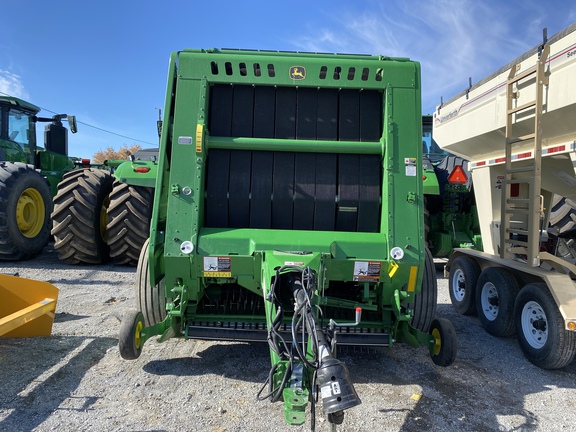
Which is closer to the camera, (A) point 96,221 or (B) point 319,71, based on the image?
(B) point 319,71

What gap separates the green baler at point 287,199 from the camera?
3279 mm

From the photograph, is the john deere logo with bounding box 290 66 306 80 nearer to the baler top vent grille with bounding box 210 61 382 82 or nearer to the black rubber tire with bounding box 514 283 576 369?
the baler top vent grille with bounding box 210 61 382 82

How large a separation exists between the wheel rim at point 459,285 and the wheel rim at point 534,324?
1426 millimetres

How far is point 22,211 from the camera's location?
757 centimetres

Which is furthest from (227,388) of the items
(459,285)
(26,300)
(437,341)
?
(459,285)

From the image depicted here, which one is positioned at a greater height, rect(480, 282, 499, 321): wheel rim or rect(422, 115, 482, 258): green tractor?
rect(422, 115, 482, 258): green tractor

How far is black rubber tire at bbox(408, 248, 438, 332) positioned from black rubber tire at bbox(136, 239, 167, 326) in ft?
7.18

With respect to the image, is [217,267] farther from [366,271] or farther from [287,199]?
[366,271]

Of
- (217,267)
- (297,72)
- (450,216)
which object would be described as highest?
(297,72)

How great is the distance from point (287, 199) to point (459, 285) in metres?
3.43

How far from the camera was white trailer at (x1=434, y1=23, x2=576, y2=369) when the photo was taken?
12.2 ft

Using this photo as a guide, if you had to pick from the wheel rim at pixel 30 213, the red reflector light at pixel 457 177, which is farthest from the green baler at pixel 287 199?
the wheel rim at pixel 30 213

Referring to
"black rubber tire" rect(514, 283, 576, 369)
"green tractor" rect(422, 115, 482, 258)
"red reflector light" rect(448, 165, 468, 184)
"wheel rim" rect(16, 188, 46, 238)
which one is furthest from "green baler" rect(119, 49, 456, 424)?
"wheel rim" rect(16, 188, 46, 238)

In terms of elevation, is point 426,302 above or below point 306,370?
Result: above
